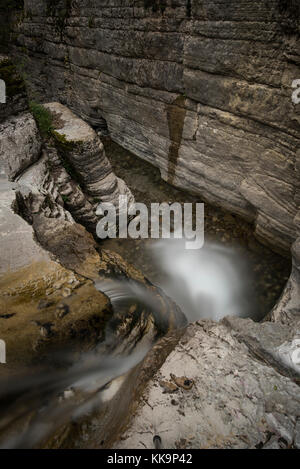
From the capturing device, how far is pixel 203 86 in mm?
4605

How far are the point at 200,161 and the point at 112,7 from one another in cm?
361

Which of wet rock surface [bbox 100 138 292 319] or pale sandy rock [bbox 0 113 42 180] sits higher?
pale sandy rock [bbox 0 113 42 180]

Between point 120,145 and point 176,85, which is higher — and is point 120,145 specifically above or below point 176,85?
below

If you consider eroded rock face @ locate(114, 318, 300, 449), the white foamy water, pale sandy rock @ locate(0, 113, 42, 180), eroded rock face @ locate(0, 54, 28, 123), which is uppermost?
eroded rock face @ locate(0, 54, 28, 123)

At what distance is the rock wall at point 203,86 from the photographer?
371 centimetres

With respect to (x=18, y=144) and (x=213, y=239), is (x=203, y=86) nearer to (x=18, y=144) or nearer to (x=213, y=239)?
(x=213, y=239)

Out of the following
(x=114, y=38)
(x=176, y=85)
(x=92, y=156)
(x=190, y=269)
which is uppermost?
(x=114, y=38)

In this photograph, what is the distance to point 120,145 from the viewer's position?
25.6 feet

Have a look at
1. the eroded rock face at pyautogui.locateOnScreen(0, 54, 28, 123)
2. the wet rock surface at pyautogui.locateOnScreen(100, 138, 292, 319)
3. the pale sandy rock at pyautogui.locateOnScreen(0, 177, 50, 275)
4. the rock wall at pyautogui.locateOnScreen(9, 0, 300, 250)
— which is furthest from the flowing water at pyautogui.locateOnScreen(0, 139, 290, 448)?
the eroded rock face at pyautogui.locateOnScreen(0, 54, 28, 123)

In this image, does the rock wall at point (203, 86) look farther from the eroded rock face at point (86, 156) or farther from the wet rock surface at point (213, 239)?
the eroded rock face at point (86, 156)

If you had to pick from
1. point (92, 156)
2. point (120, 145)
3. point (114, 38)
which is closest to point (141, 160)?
point (120, 145)

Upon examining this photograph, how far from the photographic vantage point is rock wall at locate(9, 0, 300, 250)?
146 inches

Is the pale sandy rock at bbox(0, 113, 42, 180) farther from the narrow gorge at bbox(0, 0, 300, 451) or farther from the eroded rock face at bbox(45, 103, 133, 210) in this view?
the eroded rock face at bbox(45, 103, 133, 210)
